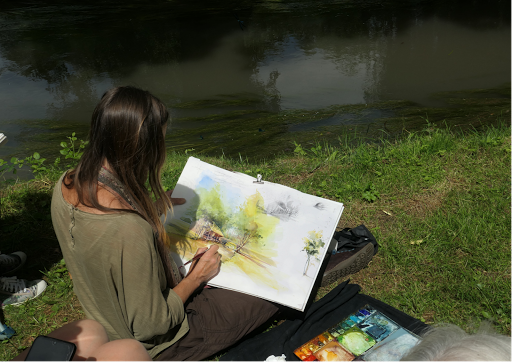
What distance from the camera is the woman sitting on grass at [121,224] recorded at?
1.47 meters

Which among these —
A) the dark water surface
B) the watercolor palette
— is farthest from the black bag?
the dark water surface

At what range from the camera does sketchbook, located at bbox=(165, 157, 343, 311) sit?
6.52 feet

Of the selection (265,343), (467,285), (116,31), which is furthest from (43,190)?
(116,31)

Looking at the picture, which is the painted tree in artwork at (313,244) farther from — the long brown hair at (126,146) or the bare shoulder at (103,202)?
the bare shoulder at (103,202)

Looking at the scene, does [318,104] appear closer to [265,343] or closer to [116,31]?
[265,343]

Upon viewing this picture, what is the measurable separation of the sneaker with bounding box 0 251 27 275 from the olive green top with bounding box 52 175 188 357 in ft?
4.08

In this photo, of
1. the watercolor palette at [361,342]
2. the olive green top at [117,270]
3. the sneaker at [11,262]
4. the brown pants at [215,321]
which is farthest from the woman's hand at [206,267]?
the sneaker at [11,262]

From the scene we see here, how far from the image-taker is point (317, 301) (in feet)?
7.53

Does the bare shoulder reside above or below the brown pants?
above

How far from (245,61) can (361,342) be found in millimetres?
6304

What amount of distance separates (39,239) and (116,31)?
786 centimetres

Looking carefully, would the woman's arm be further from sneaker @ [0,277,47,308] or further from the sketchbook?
sneaker @ [0,277,47,308]

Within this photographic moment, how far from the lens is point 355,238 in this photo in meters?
2.65

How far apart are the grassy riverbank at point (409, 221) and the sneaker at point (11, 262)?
0.08 m
